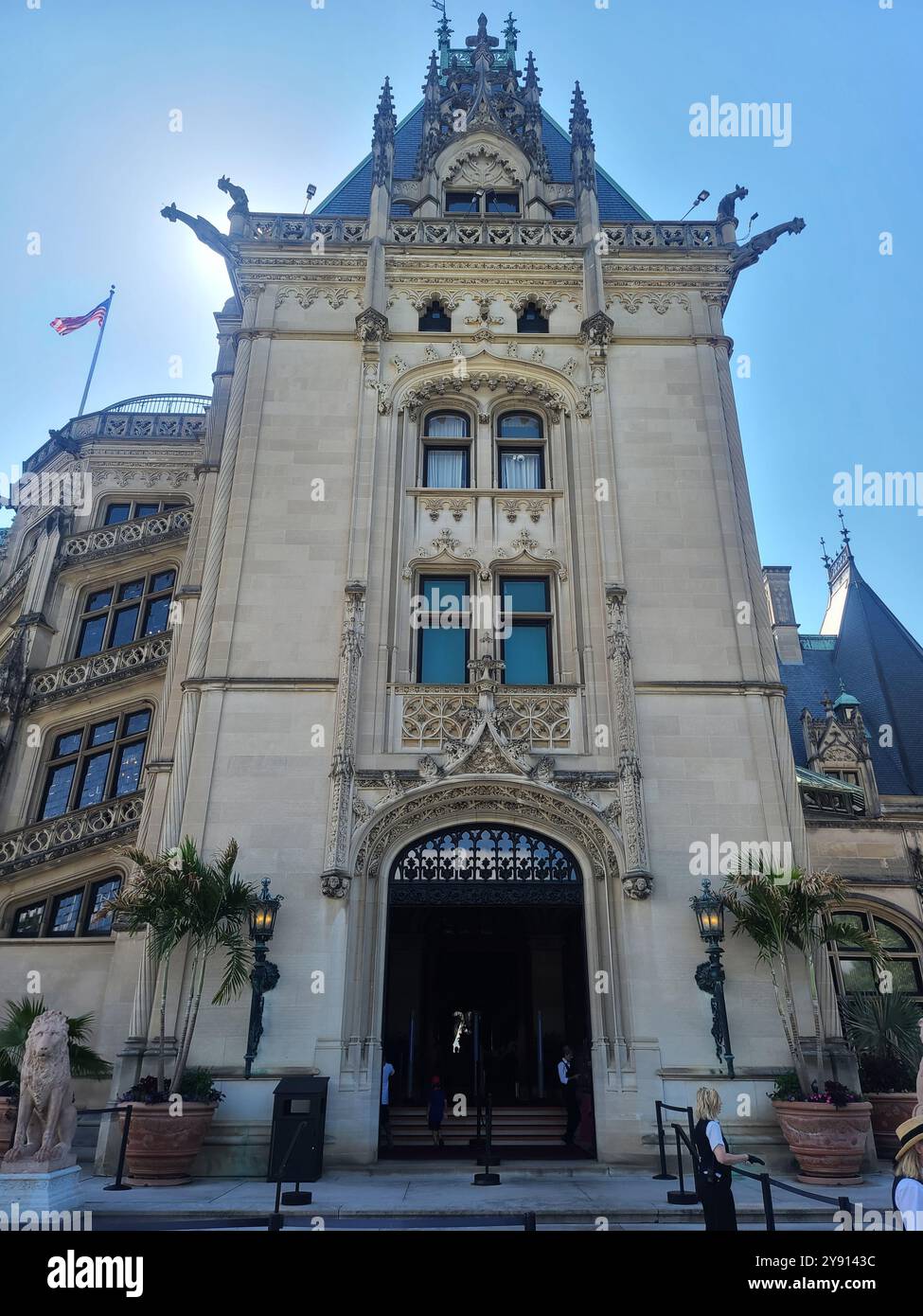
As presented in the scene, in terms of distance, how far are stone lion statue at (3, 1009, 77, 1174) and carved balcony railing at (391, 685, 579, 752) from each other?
7.80 meters

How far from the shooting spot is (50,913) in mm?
19188

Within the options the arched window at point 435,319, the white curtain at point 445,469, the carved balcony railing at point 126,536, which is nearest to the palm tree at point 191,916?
the white curtain at point 445,469

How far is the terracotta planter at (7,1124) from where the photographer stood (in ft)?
40.5

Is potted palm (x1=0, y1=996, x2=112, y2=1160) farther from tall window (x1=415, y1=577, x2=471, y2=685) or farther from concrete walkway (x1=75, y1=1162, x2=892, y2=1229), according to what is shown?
tall window (x1=415, y1=577, x2=471, y2=685)

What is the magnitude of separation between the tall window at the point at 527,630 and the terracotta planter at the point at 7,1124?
10986 millimetres

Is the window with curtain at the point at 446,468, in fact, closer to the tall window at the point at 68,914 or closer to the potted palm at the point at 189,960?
the potted palm at the point at 189,960

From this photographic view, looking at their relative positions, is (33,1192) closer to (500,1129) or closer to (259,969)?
(259,969)

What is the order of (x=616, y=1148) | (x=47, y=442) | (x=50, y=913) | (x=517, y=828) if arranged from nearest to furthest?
(x=616, y=1148) → (x=517, y=828) → (x=50, y=913) → (x=47, y=442)

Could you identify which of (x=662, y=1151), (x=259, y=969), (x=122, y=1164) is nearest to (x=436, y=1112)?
(x=259, y=969)

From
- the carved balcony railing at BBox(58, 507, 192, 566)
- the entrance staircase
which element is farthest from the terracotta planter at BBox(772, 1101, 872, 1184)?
the carved balcony railing at BBox(58, 507, 192, 566)

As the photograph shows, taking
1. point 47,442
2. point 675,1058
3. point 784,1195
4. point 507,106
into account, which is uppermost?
point 507,106

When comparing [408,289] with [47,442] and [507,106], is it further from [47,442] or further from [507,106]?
[47,442]
